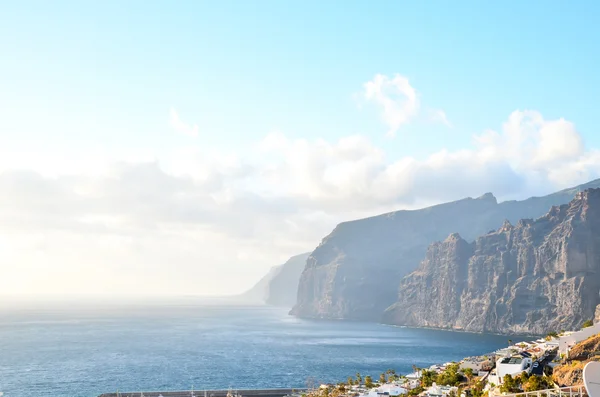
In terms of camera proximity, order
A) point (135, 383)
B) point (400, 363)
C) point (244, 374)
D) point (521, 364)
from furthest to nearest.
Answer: point (400, 363) < point (244, 374) < point (135, 383) < point (521, 364)

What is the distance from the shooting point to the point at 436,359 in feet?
653

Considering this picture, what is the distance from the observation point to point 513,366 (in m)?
79.8

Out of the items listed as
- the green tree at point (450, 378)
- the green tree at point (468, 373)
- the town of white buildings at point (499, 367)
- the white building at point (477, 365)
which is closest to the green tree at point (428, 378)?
the green tree at point (450, 378)

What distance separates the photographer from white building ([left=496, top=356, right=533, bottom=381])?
79250mm

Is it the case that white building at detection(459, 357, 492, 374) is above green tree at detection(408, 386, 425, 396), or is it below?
above

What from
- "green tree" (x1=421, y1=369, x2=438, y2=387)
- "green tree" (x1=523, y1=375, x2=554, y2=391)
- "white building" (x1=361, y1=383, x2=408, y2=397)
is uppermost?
"green tree" (x1=523, y1=375, x2=554, y2=391)

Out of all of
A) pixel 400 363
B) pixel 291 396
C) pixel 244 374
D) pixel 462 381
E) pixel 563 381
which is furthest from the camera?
pixel 400 363

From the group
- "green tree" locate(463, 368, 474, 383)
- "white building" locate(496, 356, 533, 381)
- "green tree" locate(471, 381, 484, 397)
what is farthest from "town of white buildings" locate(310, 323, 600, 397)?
"green tree" locate(463, 368, 474, 383)

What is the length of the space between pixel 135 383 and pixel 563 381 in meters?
114

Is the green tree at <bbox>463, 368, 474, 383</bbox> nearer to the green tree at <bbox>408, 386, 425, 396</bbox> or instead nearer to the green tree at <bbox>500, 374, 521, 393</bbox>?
the green tree at <bbox>408, 386, 425, 396</bbox>

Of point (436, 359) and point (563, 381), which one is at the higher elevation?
point (563, 381)

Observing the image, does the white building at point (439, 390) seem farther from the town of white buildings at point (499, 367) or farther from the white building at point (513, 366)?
the white building at point (513, 366)

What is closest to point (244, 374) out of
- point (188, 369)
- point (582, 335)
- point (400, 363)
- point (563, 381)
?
point (188, 369)

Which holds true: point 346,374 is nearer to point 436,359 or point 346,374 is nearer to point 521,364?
point 436,359
